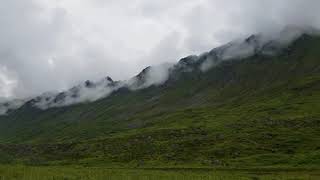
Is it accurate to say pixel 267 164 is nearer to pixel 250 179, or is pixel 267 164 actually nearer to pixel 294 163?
pixel 294 163

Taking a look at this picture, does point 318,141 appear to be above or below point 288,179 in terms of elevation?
above

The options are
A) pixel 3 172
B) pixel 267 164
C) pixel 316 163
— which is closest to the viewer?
pixel 3 172

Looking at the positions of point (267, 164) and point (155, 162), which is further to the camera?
point (155, 162)

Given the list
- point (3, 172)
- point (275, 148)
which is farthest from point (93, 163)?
point (3, 172)

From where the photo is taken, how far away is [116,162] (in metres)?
192

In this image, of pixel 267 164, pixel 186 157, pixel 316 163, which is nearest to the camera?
pixel 316 163

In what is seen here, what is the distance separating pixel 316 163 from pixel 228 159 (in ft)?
129

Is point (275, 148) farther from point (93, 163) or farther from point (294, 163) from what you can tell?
point (93, 163)

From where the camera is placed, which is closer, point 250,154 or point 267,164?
point 267,164

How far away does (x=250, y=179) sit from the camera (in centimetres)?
8450

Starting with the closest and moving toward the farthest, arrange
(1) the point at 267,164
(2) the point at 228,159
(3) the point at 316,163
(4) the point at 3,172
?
(4) the point at 3,172 < (3) the point at 316,163 < (1) the point at 267,164 < (2) the point at 228,159

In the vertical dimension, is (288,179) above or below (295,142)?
below

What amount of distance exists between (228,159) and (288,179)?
293 feet

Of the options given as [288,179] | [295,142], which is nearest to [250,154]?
[295,142]
